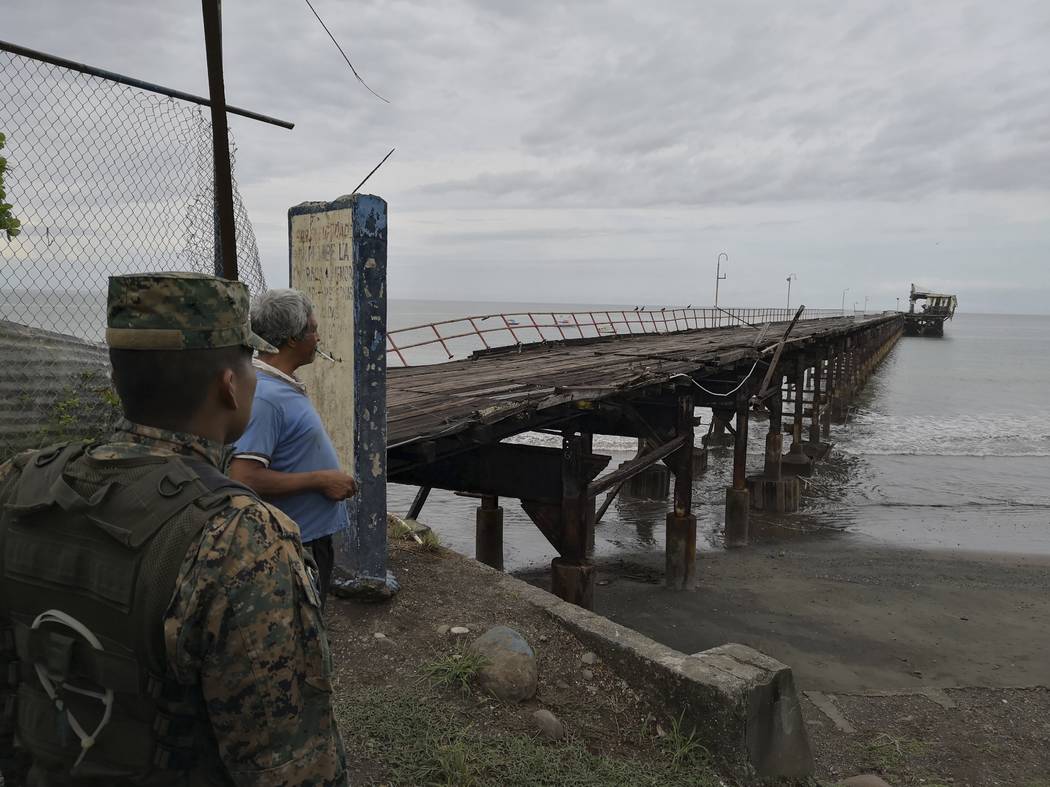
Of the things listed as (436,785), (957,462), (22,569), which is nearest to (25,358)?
(436,785)

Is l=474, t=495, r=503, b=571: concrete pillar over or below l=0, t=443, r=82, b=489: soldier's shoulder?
below

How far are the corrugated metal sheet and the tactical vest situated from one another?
12.2 feet

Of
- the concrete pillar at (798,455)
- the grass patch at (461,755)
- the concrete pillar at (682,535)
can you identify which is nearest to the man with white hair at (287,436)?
the grass patch at (461,755)

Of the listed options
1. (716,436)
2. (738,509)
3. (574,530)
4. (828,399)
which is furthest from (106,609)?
(828,399)

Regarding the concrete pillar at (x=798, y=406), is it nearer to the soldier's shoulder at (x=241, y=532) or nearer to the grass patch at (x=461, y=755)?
the grass patch at (x=461, y=755)

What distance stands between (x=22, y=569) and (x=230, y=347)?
1.78ft

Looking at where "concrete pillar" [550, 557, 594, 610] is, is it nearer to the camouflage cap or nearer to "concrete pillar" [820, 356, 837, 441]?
the camouflage cap

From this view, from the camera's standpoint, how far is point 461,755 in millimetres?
3133

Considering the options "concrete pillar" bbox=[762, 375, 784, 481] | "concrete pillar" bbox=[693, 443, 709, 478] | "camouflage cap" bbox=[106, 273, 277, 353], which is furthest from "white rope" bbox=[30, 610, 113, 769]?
"concrete pillar" bbox=[693, 443, 709, 478]

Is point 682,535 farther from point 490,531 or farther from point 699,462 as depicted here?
point 699,462

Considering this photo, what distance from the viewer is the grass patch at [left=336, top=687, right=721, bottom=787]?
312cm

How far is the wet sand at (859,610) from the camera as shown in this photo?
809 centimetres

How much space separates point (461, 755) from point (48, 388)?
347 cm

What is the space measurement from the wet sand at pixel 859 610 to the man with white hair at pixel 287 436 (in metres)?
6.11
